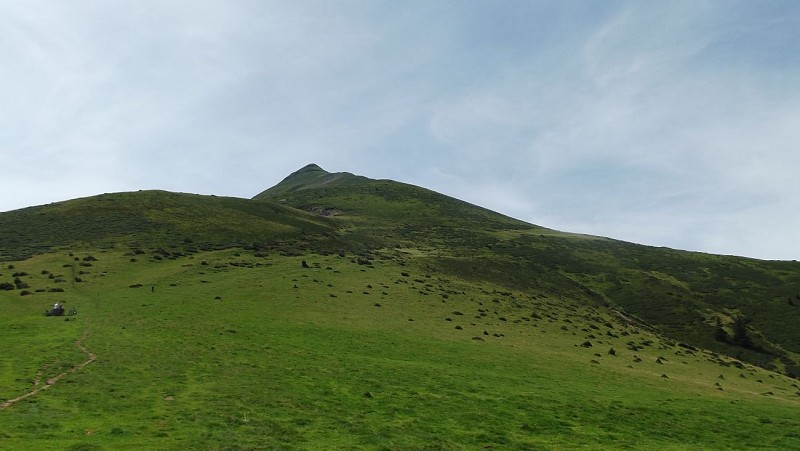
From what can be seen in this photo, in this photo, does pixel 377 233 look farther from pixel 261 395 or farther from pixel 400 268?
pixel 261 395

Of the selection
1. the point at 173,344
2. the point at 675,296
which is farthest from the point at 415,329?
the point at 675,296

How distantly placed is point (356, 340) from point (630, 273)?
8806 cm

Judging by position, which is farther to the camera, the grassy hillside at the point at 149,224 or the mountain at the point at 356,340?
the grassy hillside at the point at 149,224

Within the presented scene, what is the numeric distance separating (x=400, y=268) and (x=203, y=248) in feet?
112

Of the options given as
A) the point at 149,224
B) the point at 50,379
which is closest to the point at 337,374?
the point at 50,379

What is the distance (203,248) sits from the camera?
86062mm

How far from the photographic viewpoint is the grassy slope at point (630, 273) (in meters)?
83.5

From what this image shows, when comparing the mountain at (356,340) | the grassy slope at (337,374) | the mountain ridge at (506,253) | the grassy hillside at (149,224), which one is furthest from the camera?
the grassy hillside at (149,224)

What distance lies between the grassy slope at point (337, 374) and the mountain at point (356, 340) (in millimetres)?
196

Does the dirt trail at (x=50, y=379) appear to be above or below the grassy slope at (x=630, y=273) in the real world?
below

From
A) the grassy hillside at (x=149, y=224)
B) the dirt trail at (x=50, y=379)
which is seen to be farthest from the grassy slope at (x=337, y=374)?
the grassy hillside at (x=149, y=224)

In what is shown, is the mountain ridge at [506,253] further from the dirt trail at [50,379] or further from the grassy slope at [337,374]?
the dirt trail at [50,379]

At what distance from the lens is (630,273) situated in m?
113

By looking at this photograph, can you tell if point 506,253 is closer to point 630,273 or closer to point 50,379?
point 630,273
